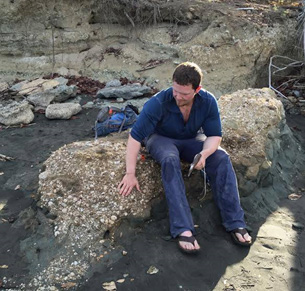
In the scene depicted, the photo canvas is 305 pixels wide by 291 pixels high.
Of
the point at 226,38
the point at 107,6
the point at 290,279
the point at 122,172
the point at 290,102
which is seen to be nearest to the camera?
the point at 290,279

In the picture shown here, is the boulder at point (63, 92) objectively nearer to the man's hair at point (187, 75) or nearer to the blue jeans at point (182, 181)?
the blue jeans at point (182, 181)

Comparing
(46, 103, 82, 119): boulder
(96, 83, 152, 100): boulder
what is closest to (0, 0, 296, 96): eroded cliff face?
(96, 83, 152, 100): boulder

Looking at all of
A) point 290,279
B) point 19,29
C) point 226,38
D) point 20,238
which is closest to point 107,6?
point 19,29

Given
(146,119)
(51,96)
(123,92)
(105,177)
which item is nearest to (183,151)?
(146,119)

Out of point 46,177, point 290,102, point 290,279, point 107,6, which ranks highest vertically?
point 107,6

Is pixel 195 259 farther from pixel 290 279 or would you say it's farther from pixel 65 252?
pixel 65 252

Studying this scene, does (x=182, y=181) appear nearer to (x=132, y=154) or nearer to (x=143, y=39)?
(x=132, y=154)

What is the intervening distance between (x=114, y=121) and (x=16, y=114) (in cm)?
289

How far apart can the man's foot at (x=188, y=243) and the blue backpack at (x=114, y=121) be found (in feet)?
8.26

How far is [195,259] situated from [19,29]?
30.1 ft

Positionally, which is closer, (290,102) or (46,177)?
(46,177)

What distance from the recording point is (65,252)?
336 centimetres

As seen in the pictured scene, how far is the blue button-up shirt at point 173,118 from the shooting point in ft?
11.8

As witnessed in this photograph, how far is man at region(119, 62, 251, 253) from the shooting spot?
11.5 ft
